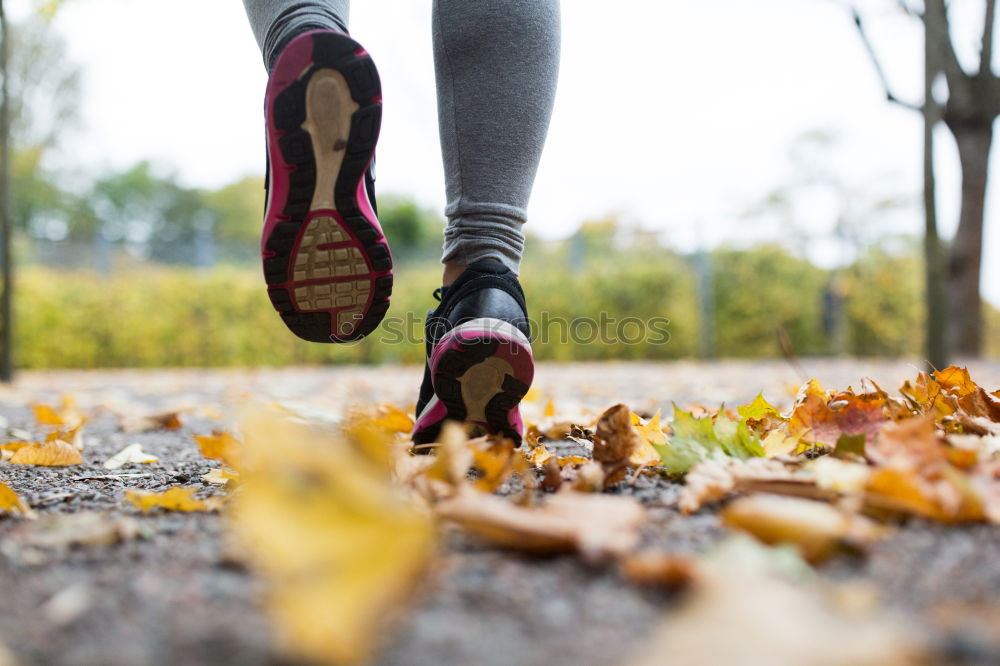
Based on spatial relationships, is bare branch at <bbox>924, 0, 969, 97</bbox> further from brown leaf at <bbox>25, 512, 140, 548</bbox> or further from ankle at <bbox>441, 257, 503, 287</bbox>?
brown leaf at <bbox>25, 512, 140, 548</bbox>

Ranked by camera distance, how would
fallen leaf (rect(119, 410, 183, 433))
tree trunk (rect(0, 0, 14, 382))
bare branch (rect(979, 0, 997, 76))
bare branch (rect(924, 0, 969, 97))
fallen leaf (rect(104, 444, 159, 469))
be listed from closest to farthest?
fallen leaf (rect(104, 444, 159, 469)) < fallen leaf (rect(119, 410, 183, 433)) < tree trunk (rect(0, 0, 14, 382)) < bare branch (rect(924, 0, 969, 97)) < bare branch (rect(979, 0, 997, 76))

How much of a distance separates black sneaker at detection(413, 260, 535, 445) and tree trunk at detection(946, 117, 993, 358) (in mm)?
6763

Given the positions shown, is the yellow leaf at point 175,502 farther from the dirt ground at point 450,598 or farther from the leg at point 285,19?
the leg at point 285,19

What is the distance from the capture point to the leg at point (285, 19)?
103 centimetres

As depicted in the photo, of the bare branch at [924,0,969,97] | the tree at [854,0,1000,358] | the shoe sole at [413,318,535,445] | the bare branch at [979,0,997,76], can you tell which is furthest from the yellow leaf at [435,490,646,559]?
the bare branch at [979,0,997,76]

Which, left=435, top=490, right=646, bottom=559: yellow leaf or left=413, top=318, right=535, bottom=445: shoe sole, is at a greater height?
left=413, top=318, right=535, bottom=445: shoe sole

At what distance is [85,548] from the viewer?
63 cm

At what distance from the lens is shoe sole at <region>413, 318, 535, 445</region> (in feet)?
3.15

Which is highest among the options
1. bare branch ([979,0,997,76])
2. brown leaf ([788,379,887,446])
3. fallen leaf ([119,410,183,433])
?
bare branch ([979,0,997,76])

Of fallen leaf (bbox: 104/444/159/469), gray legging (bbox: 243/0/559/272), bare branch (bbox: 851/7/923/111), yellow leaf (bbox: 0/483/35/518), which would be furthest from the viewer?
bare branch (bbox: 851/7/923/111)

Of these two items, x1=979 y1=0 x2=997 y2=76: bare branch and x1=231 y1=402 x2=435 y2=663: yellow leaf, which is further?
x1=979 y1=0 x2=997 y2=76: bare branch

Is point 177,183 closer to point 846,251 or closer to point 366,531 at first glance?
point 846,251

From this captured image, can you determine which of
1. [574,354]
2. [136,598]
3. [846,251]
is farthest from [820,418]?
[846,251]

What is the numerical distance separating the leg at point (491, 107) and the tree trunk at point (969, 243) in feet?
21.9
